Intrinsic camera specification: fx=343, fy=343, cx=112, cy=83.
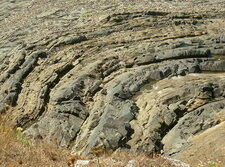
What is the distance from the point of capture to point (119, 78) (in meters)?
17.7

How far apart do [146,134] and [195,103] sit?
263cm

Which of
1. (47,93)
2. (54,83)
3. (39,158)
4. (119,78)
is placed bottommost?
(47,93)

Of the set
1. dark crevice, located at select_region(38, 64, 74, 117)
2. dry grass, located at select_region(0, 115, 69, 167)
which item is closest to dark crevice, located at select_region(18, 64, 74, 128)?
dark crevice, located at select_region(38, 64, 74, 117)

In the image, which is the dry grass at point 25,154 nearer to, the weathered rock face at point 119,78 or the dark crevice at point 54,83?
the weathered rock face at point 119,78

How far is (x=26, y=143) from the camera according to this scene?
992cm

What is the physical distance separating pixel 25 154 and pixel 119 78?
9.37 meters

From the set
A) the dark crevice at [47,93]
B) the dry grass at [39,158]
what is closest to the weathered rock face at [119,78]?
the dark crevice at [47,93]

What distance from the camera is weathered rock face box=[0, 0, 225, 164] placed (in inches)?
533

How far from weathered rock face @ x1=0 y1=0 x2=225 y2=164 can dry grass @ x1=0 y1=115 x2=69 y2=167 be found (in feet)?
10.9

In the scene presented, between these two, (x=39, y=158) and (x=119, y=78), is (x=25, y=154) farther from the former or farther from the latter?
(x=119, y=78)

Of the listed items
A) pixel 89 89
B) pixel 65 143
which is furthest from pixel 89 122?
pixel 89 89

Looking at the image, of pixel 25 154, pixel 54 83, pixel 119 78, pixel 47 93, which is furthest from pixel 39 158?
pixel 54 83

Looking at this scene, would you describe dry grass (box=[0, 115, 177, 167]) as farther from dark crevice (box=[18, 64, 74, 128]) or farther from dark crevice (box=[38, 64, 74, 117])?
dark crevice (box=[38, 64, 74, 117])

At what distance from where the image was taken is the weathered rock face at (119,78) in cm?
1353
